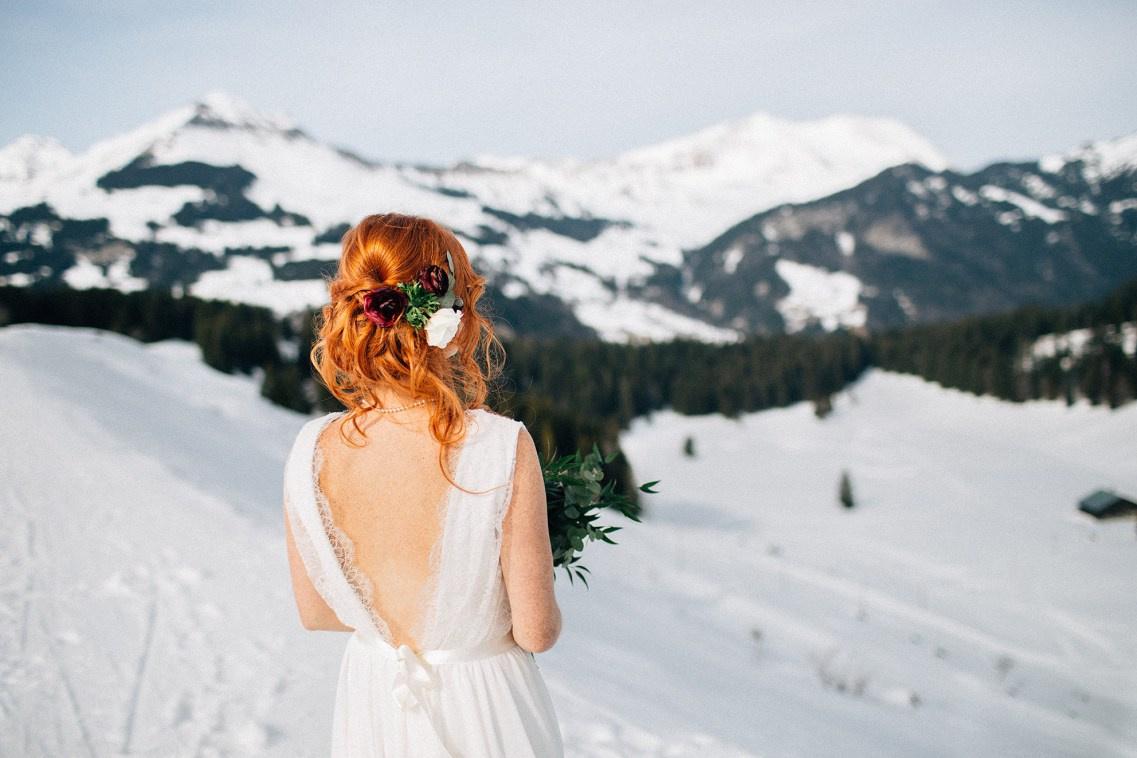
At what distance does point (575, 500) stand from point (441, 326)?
93 cm

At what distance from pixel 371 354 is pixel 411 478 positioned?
0.39 meters

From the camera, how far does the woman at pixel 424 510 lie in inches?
75.9

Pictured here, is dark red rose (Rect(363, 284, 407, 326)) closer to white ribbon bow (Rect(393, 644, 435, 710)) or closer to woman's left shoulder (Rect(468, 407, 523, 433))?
woman's left shoulder (Rect(468, 407, 523, 433))

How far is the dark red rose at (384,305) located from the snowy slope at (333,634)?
3.90 m

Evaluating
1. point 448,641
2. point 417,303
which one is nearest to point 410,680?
point 448,641

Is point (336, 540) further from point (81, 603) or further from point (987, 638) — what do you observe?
point (987, 638)

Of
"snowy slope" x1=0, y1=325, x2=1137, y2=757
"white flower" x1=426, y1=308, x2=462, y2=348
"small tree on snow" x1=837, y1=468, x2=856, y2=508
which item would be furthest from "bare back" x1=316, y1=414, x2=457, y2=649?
"small tree on snow" x1=837, y1=468, x2=856, y2=508

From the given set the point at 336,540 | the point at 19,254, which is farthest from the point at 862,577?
the point at 19,254

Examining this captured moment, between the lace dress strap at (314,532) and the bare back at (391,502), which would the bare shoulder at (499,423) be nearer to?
the bare back at (391,502)

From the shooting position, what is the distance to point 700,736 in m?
5.40

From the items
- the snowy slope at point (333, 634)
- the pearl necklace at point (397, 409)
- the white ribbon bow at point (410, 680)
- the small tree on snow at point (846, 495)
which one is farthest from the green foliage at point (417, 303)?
the small tree on snow at point (846, 495)

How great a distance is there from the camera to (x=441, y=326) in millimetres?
1930

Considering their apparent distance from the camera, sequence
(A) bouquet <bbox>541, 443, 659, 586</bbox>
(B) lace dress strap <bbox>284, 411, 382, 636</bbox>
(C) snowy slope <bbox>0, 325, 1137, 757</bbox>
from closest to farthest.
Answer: (B) lace dress strap <bbox>284, 411, 382, 636</bbox>, (A) bouquet <bbox>541, 443, 659, 586</bbox>, (C) snowy slope <bbox>0, 325, 1137, 757</bbox>

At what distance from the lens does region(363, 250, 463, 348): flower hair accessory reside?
1.93 metres
